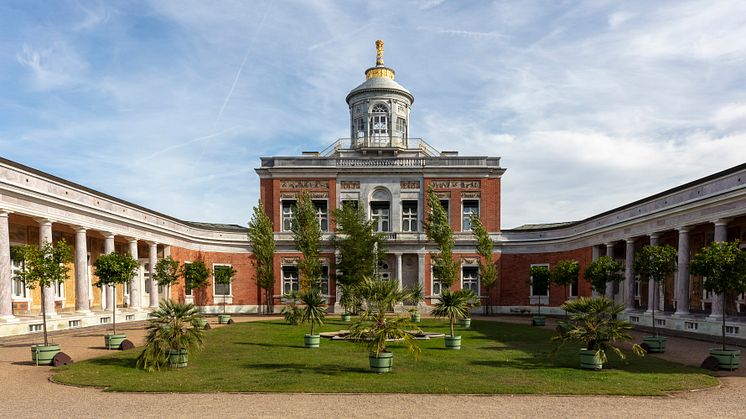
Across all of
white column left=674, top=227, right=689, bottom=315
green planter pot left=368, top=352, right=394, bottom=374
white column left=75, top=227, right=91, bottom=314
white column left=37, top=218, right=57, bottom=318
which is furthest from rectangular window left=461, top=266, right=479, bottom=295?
white column left=37, top=218, right=57, bottom=318

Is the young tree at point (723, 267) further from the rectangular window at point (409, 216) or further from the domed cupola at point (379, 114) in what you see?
the domed cupola at point (379, 114)

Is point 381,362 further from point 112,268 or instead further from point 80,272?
point 80,272

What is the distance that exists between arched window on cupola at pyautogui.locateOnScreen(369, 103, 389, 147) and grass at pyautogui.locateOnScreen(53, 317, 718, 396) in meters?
28.0

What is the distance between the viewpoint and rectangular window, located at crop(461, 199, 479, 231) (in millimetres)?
42094

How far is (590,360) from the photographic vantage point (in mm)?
14734

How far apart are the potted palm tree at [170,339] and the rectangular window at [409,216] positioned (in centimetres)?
2827

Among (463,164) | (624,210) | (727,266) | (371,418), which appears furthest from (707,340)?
(463,164)

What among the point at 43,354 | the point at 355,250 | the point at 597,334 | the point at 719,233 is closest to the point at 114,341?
the point at 43,354

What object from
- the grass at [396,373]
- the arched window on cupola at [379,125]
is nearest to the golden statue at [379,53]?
the arched window on cupola at [379,125]

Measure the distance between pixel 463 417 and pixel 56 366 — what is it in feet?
41.5

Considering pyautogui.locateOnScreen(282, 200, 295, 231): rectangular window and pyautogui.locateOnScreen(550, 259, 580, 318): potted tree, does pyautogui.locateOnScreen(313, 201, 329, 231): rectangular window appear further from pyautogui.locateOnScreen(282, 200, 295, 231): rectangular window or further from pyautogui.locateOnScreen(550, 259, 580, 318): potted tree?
pyautogui.locateOnScreen(550, 259, 580, 318): potted tree

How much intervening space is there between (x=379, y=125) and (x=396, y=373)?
34129 millimetres

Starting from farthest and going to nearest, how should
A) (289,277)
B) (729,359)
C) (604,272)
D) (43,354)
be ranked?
(289,277), (604,272), (43,354), (729,359)

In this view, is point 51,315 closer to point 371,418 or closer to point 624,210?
point 371,418
